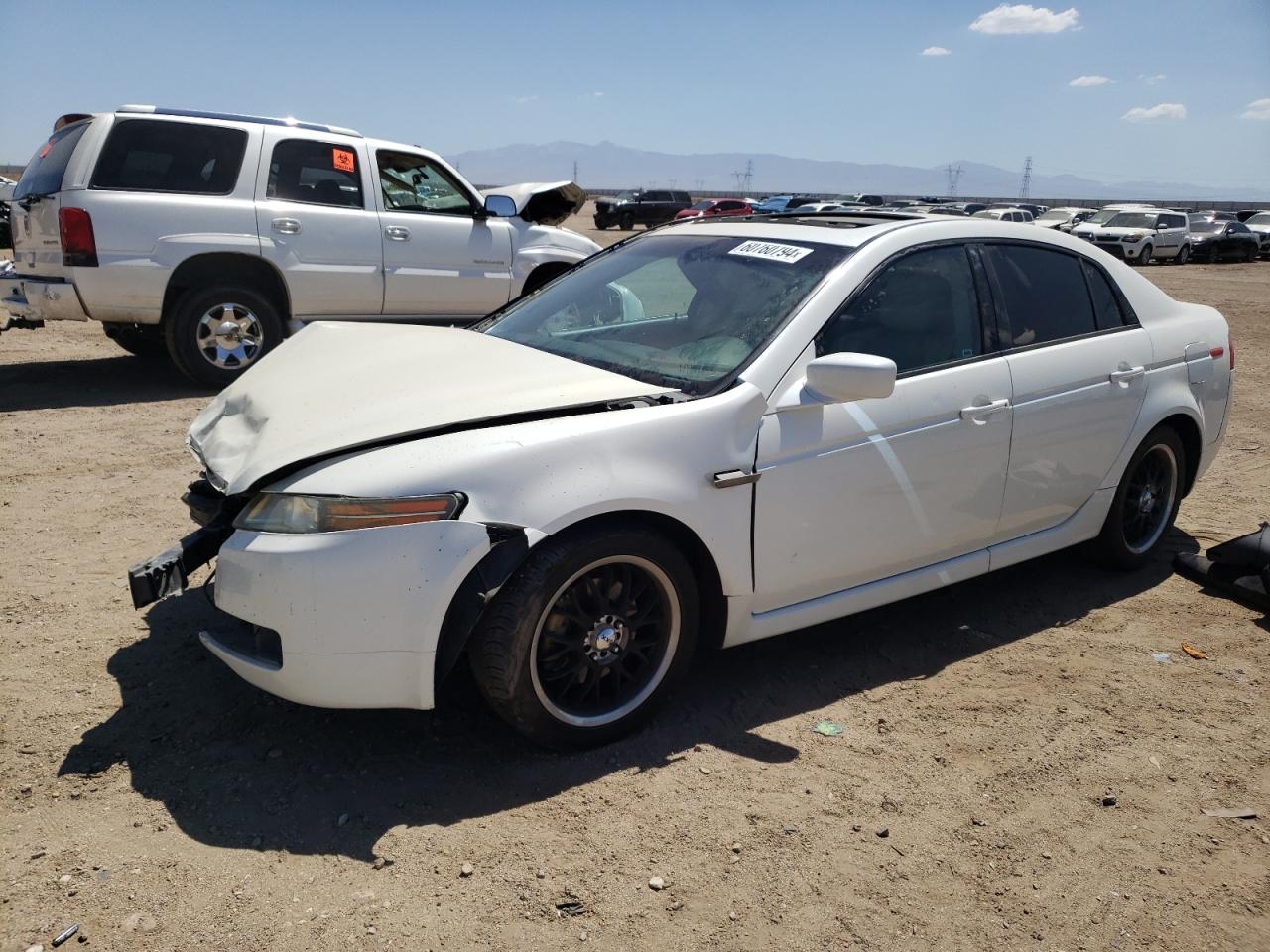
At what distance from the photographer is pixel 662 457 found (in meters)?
3.11

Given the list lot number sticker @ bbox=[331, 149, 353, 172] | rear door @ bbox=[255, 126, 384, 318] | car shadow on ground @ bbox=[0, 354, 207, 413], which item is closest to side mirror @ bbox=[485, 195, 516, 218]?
rear door @ bbox=[255, 126, 384, 318]

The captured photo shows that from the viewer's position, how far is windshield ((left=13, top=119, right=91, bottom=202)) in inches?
295

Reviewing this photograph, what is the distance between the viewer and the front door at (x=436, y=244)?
8.65 meters

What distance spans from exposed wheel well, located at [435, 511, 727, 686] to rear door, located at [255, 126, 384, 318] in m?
5.77

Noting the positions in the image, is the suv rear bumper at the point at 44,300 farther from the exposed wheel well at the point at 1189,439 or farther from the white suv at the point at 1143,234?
the white suv at the point at 1143,234

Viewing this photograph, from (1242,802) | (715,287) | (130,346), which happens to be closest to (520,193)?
(130,346)

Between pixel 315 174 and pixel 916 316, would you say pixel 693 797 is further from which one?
pixel 315 174

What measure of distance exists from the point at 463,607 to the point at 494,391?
0.73 m

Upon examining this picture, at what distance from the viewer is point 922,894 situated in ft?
8.85

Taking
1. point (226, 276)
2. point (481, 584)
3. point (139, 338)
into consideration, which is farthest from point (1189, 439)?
point (139, 338)

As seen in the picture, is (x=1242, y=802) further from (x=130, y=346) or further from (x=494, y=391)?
(x=130, y=346)

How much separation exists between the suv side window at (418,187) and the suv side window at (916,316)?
589 cm

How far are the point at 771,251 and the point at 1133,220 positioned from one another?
3167 cm

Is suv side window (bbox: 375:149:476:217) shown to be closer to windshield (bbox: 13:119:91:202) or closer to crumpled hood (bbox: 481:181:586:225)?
crumpled hood (bbox: 481:181:586:225)
